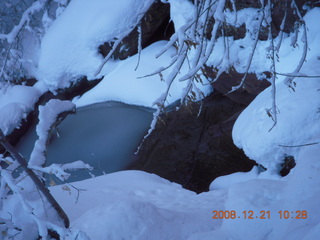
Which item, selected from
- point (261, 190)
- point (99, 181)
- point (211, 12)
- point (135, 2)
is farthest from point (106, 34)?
point (261, 190)

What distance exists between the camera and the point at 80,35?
27.6 feet

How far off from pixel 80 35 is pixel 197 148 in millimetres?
4498

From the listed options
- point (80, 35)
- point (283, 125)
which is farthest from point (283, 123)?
point (80, 35)

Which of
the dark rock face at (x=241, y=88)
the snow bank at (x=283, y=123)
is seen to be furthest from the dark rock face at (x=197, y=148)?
the snow bank at (x=283, y=123)

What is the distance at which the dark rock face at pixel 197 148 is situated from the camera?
5.77 m

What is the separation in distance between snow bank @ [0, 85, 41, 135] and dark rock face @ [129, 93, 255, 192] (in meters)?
3.72

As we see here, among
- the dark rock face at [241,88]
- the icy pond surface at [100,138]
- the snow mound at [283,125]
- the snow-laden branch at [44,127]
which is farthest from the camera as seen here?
the icy pond surface at [100,138]

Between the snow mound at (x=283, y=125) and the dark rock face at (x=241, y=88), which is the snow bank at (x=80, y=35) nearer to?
the dark rock face at (x=241, y=88)

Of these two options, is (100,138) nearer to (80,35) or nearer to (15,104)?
(15,104)

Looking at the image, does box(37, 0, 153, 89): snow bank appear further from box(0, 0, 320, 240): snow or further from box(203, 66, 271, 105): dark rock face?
box(203, 66, 271, 105): dark rock face

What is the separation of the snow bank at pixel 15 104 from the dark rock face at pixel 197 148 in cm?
372

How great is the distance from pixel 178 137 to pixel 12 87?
18.3 feet

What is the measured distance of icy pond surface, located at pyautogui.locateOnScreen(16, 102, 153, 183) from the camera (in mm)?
6805

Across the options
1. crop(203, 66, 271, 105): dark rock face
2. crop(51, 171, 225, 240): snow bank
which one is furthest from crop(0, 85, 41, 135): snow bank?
crop(203, 66, 271, 105): dark rock face
